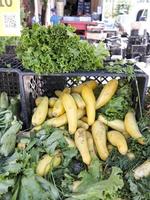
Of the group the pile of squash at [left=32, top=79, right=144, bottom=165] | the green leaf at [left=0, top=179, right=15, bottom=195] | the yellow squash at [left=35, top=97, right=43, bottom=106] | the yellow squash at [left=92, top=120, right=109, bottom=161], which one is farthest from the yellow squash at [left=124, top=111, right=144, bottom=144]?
the green leaf at [left=0, top=179, right=15, bottom=195]

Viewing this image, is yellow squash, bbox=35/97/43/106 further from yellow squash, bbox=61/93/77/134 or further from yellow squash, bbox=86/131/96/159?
yellow squash, bbox=86/131/96/159

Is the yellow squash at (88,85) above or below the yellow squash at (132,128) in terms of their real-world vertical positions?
above

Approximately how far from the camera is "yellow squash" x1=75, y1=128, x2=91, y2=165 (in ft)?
4.63

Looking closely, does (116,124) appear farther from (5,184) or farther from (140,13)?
(140,13)

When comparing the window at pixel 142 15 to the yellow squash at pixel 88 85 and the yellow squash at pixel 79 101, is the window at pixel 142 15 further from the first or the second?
the yellow squash at pixel 79 101

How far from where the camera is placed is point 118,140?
4.79 feet

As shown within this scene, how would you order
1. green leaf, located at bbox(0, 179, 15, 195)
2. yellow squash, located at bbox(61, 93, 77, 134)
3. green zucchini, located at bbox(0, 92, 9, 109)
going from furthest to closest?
green zucchini, located at bbox(0, 92, 9, 109) < yellow squash, located at bbox(61, 93, 77, 134) < green leaf, located at bbox(0, 179, 15, 195)

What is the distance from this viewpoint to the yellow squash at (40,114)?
1.54 meters

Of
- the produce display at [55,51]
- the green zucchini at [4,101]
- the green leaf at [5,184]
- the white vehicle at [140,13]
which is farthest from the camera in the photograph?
the white vehicle at [140,13]

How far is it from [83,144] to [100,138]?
0.10 m

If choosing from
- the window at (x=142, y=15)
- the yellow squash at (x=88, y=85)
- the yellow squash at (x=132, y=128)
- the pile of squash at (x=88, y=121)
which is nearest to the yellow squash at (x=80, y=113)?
the pile of squash at (x=88, y=121)

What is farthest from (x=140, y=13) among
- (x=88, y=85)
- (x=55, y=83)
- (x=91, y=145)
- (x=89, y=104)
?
(x=91, y=145)

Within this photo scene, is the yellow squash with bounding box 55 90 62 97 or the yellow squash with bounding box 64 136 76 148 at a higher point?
the yellow squash with bounding box 55 90 62 97

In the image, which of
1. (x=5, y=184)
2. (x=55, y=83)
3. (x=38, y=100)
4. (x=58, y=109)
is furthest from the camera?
(x=55, y=83)
